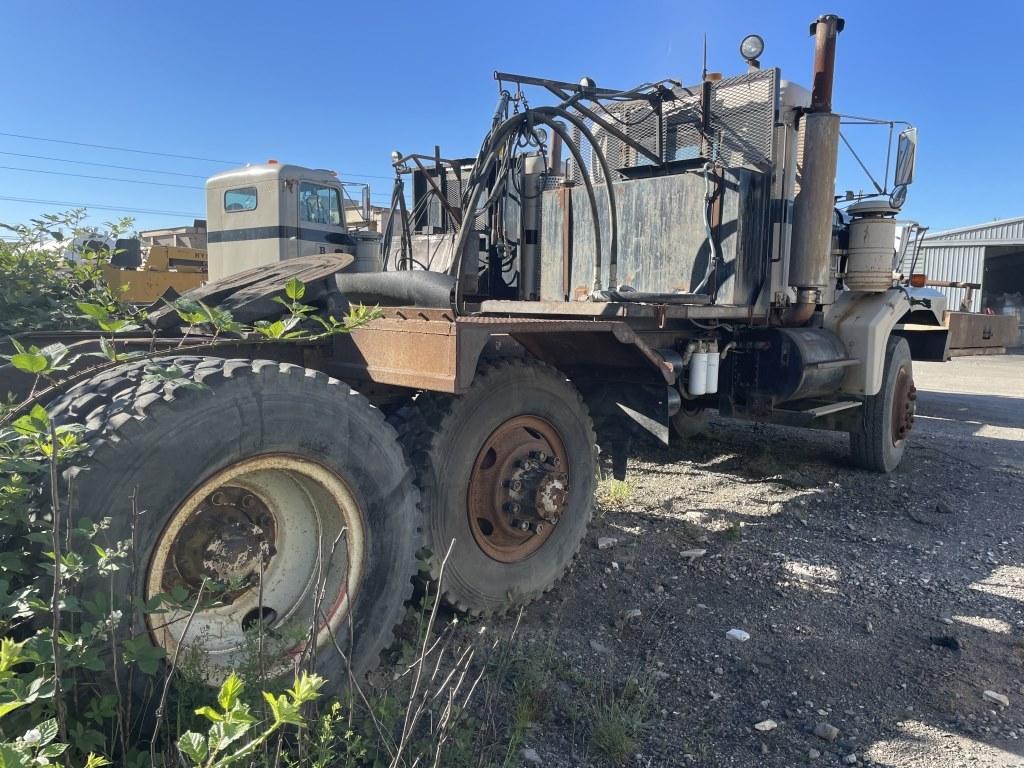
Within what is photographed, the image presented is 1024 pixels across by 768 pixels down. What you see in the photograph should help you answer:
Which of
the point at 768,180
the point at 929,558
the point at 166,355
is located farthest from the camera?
the point at 768,180

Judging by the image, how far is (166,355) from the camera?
246 cm

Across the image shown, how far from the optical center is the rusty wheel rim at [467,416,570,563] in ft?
11.1

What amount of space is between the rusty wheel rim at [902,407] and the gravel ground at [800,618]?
0.36 metres

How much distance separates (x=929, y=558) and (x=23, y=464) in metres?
4.73

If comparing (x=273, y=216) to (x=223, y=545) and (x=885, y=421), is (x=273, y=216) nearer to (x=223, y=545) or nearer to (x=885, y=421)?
(x=885, y=421)

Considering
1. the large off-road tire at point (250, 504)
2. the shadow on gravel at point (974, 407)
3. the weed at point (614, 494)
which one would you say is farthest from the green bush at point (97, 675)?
the shadow on gravel at point (974, 407)

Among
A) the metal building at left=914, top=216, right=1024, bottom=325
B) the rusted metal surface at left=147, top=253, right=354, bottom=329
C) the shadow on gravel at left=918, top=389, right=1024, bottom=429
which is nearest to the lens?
the rusted metal surface at left=147, top=253, right=354, bottom=329

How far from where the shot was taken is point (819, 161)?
204 inches

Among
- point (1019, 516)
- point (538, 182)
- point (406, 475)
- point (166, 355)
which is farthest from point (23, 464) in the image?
point (1019, 516)

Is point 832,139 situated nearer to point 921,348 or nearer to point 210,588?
point 921,348

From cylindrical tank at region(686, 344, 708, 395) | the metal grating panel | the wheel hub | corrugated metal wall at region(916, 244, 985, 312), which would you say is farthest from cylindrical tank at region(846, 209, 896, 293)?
corrugated metal wall at region(916, 244, 985, 312)

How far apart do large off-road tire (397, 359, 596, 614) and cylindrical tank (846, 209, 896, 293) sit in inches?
134

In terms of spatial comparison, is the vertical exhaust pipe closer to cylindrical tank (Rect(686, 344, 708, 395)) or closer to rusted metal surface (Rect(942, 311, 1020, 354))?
cylindrical tank (Rect(686, 344, 708, 395))

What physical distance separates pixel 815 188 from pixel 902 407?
267cm
